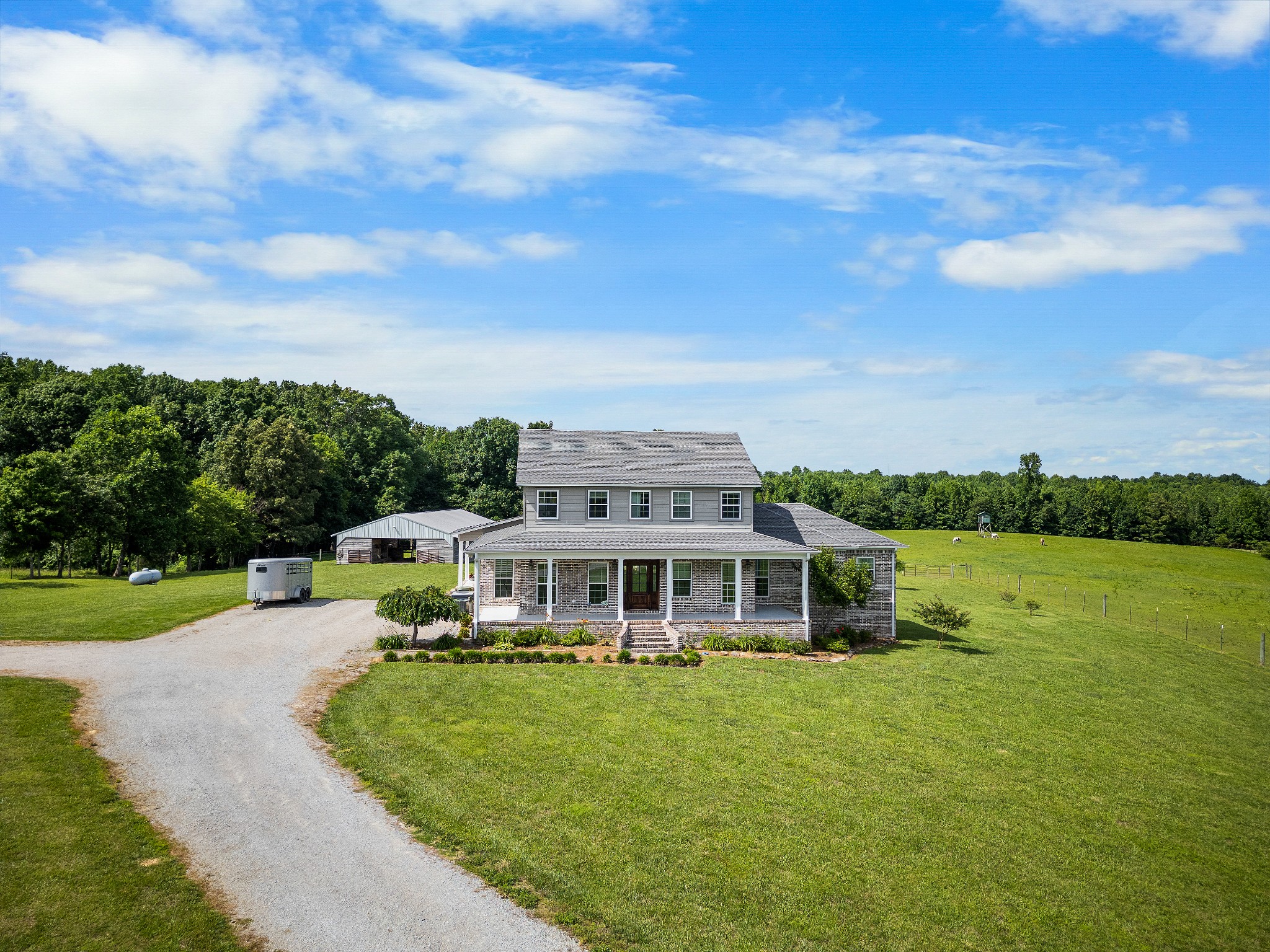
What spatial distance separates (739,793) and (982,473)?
18977 centimetres

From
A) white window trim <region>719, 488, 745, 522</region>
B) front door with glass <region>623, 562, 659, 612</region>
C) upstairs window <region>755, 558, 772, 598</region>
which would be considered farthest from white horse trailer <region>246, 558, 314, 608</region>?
upstairs window <region>755, 558, 772, 598</region>

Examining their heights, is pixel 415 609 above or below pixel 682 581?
below

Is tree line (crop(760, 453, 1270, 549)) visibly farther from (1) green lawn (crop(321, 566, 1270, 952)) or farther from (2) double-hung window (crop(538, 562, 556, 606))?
(1) green lawn (crop(321, 566, 1270, 952))

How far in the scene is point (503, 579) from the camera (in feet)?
99.6

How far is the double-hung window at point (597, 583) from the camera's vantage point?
29000 millimetres

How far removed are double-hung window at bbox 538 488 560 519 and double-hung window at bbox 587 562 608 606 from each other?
2.64 meters

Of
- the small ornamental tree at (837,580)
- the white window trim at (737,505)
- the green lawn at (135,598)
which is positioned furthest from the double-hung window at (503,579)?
the small ornamental tree at (837,580)

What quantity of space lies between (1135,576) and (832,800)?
64441mm

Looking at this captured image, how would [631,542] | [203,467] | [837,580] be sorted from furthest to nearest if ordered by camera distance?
1. [203,467]
2. [837,580]
3. [631,542]

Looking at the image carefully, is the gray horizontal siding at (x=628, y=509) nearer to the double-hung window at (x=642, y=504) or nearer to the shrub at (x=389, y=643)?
the double-hung window at (x=642, y=504)

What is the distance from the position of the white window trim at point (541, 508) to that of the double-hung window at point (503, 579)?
243 centimetres

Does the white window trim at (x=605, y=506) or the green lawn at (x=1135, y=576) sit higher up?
the white window trim at (x=605, y=506)

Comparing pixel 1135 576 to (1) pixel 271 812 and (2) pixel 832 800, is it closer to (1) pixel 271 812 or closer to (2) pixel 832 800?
(2) pixel 832 800

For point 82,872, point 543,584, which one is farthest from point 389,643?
point 82,872
